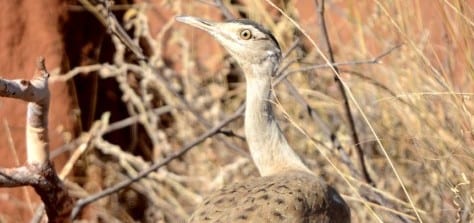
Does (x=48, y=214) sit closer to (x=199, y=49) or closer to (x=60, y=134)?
(x=60, y=134)

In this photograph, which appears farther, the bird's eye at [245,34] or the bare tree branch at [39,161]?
the bird's eye at [245,34]

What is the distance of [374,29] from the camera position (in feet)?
12.8

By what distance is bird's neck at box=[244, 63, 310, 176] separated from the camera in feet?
9.20

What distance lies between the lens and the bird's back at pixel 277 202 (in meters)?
2.31

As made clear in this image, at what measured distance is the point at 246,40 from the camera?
2795mm

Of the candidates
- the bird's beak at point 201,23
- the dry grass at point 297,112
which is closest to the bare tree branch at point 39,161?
the bird's beak at point 201,23

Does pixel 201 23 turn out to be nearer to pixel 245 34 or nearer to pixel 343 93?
pixel 245 34

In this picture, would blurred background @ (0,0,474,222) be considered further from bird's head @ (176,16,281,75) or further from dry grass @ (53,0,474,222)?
bird's head @ (176,16,281,75)

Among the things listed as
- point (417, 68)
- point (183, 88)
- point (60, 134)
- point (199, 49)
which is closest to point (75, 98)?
point (60, 134)

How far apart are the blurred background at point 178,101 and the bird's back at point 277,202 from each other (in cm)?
49

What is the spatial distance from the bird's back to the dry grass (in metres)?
0.30

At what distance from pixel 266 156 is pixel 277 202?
45 centimetres

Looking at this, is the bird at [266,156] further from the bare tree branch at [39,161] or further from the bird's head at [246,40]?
the bare tree branch at [39,161]

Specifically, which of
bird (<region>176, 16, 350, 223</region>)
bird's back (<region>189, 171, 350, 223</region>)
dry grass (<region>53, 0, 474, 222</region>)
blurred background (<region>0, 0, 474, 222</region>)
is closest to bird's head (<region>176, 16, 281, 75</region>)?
bird (<region>176, 16, 350, 223</region>)
